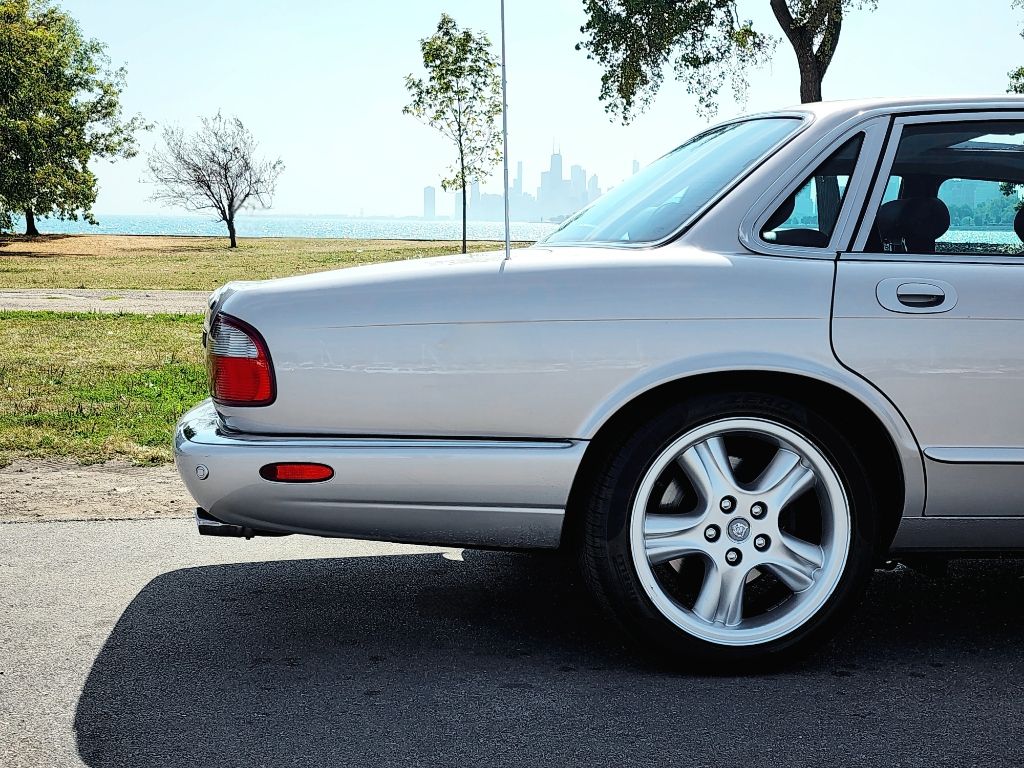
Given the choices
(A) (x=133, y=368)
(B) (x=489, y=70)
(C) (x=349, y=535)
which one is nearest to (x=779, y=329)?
(C) (x=349, y=535)

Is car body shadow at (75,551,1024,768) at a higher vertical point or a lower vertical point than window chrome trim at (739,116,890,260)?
lower

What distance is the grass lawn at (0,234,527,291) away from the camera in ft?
81.1

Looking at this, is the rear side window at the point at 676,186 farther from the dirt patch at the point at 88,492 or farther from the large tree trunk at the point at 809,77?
the large tree trunk at the point at 809,77

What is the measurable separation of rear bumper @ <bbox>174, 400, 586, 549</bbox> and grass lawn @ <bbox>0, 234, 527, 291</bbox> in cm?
1801

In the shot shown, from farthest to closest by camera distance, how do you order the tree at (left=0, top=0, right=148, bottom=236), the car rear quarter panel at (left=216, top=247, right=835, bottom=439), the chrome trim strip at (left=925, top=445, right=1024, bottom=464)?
the tree at (left=0, top=0, right=148, bottom=236) → the chrome trim strip at (left=925, top=445, right=1024, bottom=464) → the car rear quarter panel at (left=216, top=247, right=835, bottom=439)

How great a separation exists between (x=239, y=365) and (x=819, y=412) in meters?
1.63

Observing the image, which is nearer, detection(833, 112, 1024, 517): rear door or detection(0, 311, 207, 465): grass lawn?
detection(833, 112, 1024, 517): rear door

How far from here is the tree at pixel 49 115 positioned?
39.7 meters

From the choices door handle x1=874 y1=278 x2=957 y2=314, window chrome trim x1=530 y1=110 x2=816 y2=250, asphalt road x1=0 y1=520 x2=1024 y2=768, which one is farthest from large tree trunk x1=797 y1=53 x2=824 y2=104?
door handle x1=874 y1=278 x2=957 y2=314

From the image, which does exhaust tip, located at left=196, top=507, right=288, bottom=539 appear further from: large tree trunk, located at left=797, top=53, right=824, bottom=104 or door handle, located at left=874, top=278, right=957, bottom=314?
large tree trunk, located at left=797, top=53, right=824, bottom=104

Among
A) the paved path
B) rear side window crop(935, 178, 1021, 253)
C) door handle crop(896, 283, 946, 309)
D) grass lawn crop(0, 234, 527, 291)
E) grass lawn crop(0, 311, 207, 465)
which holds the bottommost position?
grass lawn crop(0, 234, 527, 291)

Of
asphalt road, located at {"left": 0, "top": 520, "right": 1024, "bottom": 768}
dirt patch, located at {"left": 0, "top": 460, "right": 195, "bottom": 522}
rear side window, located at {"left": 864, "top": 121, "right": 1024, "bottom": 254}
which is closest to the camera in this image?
asphalt road, located at {"left": 0, "top": 520, "right": 1024, "bottom": 768}

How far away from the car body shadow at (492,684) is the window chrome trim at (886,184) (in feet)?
3.86

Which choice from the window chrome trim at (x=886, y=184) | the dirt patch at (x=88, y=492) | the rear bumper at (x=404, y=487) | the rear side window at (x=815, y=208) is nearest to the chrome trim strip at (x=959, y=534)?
the window chrome trim at (x=886, y=184)
